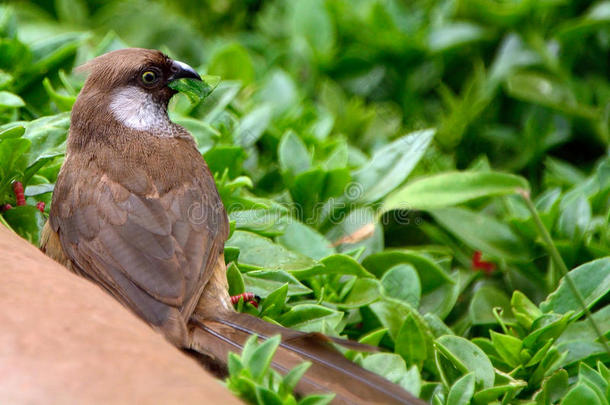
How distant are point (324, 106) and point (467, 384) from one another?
8.12 ft

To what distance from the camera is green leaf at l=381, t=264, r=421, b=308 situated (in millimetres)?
2834

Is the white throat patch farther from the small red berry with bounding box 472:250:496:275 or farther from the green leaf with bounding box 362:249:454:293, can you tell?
the small red berry with bounding box 472:250:496:275

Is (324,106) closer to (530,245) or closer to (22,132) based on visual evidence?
(530,245)

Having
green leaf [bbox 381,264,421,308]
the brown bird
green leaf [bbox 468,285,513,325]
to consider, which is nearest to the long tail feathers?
the brown bird

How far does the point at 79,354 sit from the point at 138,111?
166 cm

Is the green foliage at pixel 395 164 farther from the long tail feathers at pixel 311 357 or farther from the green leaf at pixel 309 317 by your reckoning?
the long tail feathers at pixel 311 357

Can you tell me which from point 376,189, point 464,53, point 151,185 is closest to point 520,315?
point 376,189

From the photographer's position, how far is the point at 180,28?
5188 millimetres

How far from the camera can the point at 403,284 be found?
286 cm

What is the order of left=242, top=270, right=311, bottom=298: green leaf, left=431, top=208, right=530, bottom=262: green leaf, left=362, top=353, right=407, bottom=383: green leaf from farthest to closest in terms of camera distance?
left=431, top=208, right=530, bottom=262: green leaf, left=242, top=270, right=311, bottom=298: green leaf, left=362, top=353, right=407, bottom=383: green leaf

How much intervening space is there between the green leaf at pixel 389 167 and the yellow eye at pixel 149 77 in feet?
2.93

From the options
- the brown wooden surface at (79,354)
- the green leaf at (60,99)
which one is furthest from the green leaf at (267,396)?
the green leaf at (60,99)

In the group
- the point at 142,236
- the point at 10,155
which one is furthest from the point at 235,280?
the point at 10,155

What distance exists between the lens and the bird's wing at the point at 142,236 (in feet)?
8.25
